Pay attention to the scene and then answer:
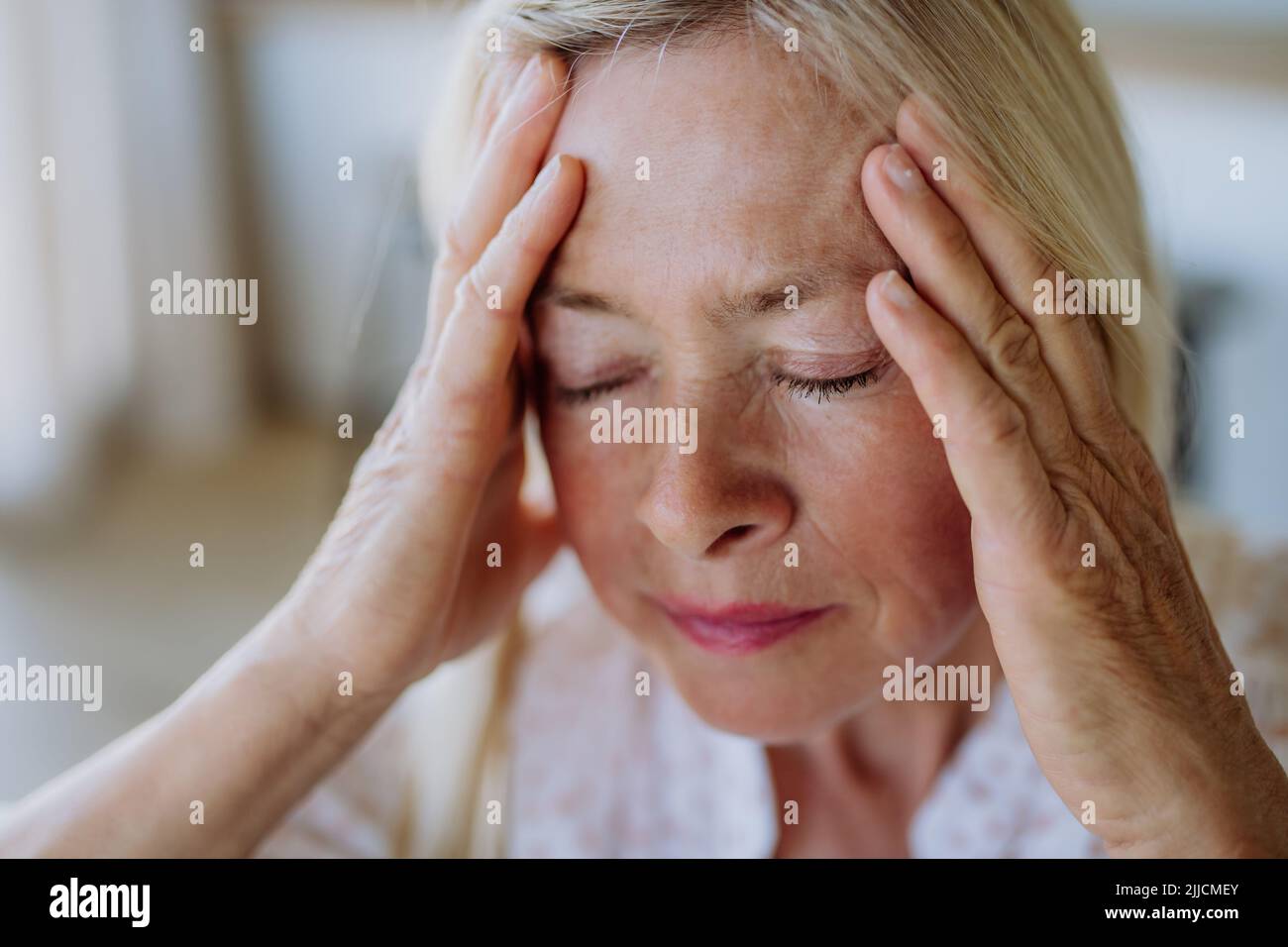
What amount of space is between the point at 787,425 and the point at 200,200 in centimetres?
363

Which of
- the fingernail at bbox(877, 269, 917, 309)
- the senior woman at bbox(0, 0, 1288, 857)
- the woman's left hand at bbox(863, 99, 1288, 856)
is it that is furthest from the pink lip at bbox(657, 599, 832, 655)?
the fingernail at bbox(877, 269, 917, 309)

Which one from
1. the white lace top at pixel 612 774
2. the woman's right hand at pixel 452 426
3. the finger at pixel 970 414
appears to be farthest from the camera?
the white lace top at pixel 612 774

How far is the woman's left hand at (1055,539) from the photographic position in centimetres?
78

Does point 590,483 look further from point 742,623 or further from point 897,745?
point 897,745

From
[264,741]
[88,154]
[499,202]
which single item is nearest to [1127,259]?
[499,202]

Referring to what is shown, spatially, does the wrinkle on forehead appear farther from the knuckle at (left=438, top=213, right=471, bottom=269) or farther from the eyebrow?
the knuckle at (left=438, top=213, right=471, bottom=269)

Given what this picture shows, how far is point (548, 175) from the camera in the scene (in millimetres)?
863

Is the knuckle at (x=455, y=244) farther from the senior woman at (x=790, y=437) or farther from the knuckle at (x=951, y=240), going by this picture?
the knuckle at (x=951, y=240)

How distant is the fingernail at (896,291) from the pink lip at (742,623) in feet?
0.89

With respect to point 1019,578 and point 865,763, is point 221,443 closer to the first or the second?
point 865,763

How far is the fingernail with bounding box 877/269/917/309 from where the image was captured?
0.77 m

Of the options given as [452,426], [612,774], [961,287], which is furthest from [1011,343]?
[612,774]

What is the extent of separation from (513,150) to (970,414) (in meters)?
0.40

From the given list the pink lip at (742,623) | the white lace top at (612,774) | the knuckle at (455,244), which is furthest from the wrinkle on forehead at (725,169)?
the white lace top at (612,774)
